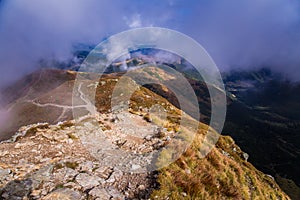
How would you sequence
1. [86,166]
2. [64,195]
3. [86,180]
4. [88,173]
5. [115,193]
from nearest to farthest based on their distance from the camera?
[64,195] < [115,193] < [86,180] < [88,173] < [86,166]

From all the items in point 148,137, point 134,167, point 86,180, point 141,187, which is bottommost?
point 86,180

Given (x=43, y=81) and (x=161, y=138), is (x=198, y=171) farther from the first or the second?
(x=43, y=81)

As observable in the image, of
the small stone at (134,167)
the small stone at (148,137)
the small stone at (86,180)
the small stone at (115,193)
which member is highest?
the small stone at (148,137)

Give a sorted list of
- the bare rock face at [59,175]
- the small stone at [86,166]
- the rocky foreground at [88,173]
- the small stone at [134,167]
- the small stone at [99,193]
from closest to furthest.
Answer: the small stone at [99,193], the bare rock face at [59,175], the rocky foreground at [88,173], the small stone at [86,166], the small stone at [134,167]

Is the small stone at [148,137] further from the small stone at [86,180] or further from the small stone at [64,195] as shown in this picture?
the small stone at [64,195]

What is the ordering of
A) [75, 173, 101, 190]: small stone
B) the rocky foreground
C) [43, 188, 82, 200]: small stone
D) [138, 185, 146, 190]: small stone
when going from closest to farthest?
[43, 188, 82, 200]: small stone < the rocky foreground < [75, 173, 101, 190]: small stone < [138, 185, 146, 190]: small stone

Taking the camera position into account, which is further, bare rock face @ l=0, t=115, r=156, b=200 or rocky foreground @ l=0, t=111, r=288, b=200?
rocky foreground @ l=0, t=111, r=288, b=200

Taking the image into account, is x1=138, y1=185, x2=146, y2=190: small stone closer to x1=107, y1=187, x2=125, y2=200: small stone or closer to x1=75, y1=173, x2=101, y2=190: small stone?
x1=107, y1=187, x2=125, y2=200: small stone

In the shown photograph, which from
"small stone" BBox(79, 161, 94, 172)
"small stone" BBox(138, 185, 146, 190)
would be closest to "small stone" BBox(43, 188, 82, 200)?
"small stone" BBox(79, 161, 94, 172)

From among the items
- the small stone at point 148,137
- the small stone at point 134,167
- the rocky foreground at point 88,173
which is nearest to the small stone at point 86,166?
the rocky foreground at point 88,173

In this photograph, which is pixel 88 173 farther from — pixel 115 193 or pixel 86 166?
pixel 115 193

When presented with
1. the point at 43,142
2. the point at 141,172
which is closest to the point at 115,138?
the point at 43,142

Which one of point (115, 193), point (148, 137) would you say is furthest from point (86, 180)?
point (148, 137)

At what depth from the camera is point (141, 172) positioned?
45.1 ft
